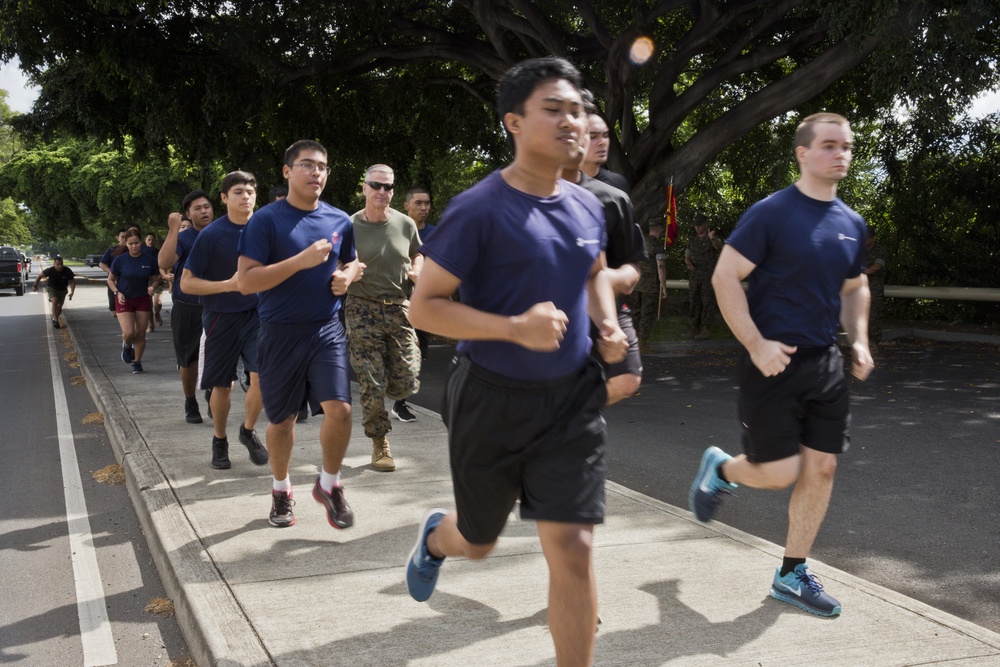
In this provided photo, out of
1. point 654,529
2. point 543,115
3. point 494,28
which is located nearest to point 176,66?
point 494,28

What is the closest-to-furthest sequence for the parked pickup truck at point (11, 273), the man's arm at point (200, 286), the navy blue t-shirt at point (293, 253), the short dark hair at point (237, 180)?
the navy blue t-shirt at point (293, 253), the man's arm at point (200, 286), the short dark hair at point (237, 180), the parked pickup truck at point (11, 273)

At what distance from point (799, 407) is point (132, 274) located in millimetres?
11552

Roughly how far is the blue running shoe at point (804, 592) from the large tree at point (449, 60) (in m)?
7.83

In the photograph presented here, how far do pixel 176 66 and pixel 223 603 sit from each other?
45.9ft

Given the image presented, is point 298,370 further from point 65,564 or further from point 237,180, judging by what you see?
point 237,180

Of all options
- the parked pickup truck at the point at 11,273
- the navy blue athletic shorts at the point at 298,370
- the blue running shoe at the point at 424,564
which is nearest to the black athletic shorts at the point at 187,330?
the navy blue athletic shorts at the point at 298,370

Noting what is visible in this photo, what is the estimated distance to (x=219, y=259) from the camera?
7246mm

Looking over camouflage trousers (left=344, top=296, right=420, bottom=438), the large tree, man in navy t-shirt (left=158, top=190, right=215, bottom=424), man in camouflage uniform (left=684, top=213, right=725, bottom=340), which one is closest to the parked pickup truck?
the large tree

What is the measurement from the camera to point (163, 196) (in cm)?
4416

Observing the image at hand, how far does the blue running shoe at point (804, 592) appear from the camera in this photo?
4.01m

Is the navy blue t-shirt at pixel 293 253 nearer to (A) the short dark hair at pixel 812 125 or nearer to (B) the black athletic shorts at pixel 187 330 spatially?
(A) the short dark hair at pixel 812 125

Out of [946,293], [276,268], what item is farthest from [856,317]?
[946,293]

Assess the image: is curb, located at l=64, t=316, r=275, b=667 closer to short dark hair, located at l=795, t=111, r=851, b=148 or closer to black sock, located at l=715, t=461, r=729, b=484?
black sock, located at l=715, t=461, r=729, b=484

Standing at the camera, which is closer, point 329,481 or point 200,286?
point 329,481
